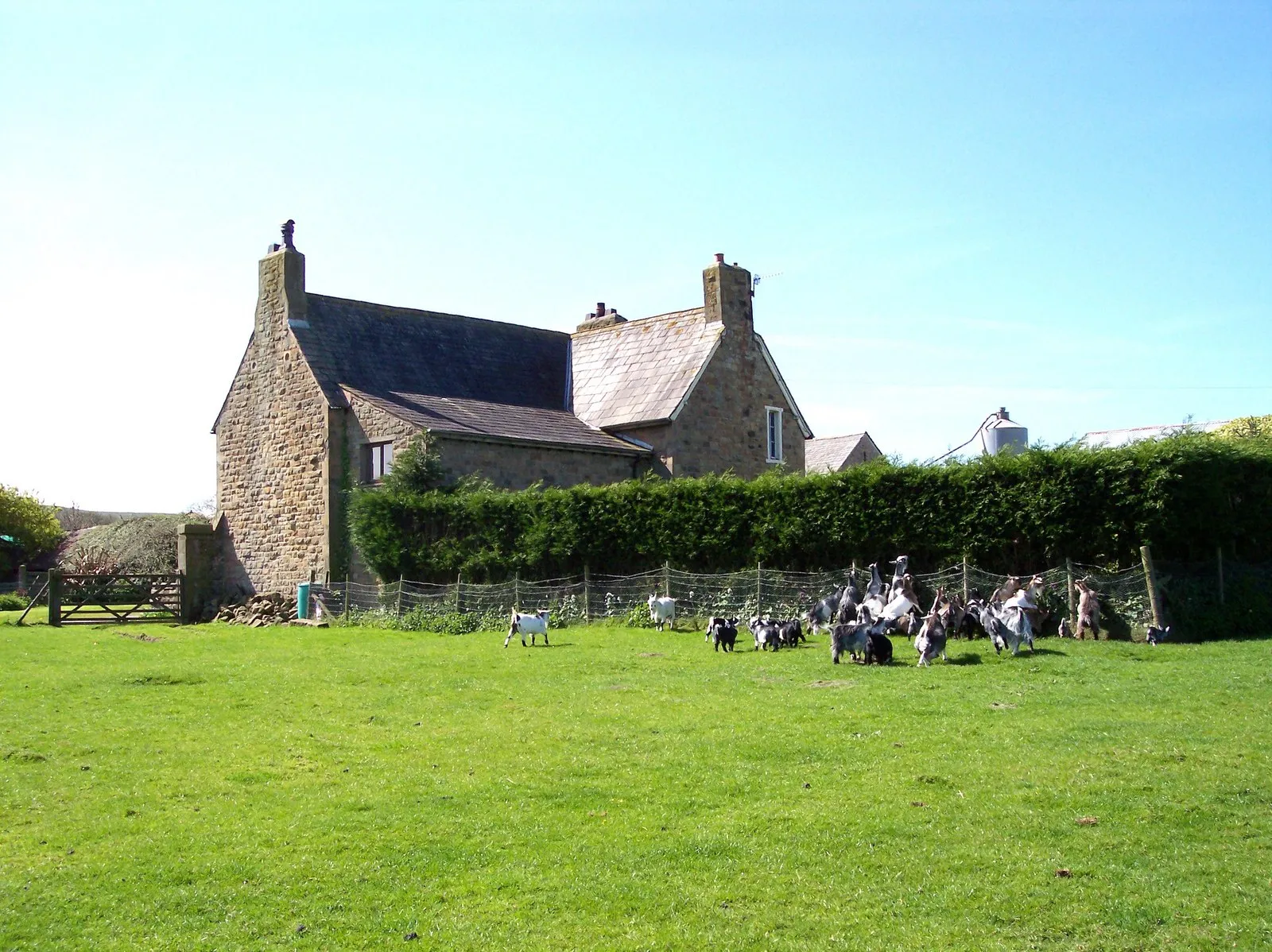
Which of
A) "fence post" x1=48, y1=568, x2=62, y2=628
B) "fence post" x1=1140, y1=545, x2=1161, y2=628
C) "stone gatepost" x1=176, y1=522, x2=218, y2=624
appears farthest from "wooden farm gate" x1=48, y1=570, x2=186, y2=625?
"fence post" x1=1140, y1=545, x2=1161, y2=628

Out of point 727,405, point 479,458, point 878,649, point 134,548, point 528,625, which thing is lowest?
point 878,649

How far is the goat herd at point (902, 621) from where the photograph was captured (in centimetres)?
1692

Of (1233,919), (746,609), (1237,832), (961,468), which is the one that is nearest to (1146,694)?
(1237,832)

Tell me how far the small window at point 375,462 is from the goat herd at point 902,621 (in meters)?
11.2

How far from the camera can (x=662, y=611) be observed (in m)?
23.0

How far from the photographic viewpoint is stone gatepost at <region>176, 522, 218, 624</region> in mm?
35000

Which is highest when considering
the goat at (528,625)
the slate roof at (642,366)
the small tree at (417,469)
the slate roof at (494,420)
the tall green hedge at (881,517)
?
the slate roof at (642,366)

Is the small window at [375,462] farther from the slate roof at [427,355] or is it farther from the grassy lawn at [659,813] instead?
the grassy lawn at [659,813]

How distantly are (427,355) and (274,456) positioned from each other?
5656 millimetres

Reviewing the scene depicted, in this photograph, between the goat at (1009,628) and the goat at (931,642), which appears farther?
the goat at (1009,628)

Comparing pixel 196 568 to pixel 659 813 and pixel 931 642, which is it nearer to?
pixel 931 642

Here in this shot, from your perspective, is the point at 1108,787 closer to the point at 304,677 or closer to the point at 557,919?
the point at 557,919

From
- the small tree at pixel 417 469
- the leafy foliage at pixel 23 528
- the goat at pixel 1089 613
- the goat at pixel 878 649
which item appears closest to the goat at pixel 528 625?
the goat at pixel 878 649

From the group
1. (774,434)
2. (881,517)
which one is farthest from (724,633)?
(774,434)
